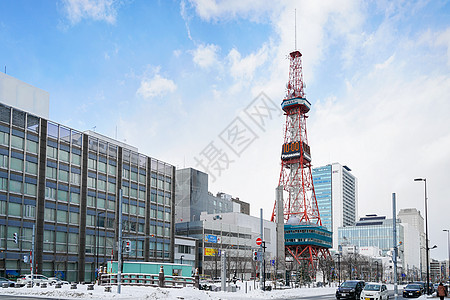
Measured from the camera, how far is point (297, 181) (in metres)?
154

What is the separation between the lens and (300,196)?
159 m

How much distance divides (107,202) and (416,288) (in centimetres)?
4727

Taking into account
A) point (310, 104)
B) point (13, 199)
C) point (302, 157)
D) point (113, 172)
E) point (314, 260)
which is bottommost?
point (314, 260)

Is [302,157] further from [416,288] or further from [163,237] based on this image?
[416,288]

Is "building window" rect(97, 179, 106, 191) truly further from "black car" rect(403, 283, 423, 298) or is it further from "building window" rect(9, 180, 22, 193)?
"black car" rect(403, 283, 423, 298)

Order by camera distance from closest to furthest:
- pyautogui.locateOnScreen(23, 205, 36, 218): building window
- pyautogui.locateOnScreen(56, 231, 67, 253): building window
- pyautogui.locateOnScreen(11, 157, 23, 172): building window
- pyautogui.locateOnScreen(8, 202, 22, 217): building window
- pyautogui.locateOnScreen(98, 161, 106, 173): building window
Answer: pyautogui.locateOnScreen(8, 202, 22, 217): building window → pyautogui.locateOnScreen(11, 157, 23, 172): building window → pyautogui.locateOnScreen(23, 205, 36, 218): building window → pyautogui.locateOnScreen(56, 231, 67, 253): building window → pyautogui.locateOnScreen(98, 161, 106, 173): building window

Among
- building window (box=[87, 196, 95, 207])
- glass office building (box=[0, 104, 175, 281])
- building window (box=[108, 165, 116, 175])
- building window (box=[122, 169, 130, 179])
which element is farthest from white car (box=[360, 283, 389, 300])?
building window (box=[122, 169, 130, 179])

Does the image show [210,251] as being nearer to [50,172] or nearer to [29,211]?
[50,172]

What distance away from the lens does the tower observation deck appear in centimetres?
14938

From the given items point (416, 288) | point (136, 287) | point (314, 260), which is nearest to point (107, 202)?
point (136, 287)

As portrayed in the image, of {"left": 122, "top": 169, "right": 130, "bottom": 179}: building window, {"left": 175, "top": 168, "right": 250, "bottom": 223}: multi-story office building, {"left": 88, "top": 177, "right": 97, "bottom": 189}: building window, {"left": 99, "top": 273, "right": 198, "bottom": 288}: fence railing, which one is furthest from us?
{"left": 175, "top": 168, "right": 250, "bottom": 223}: multi-story office building

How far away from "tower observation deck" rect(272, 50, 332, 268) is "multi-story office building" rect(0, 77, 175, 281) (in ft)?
224

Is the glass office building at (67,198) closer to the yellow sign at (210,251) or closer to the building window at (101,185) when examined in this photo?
the building window at (101,185)

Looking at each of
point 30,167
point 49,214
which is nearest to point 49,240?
point 49,214
